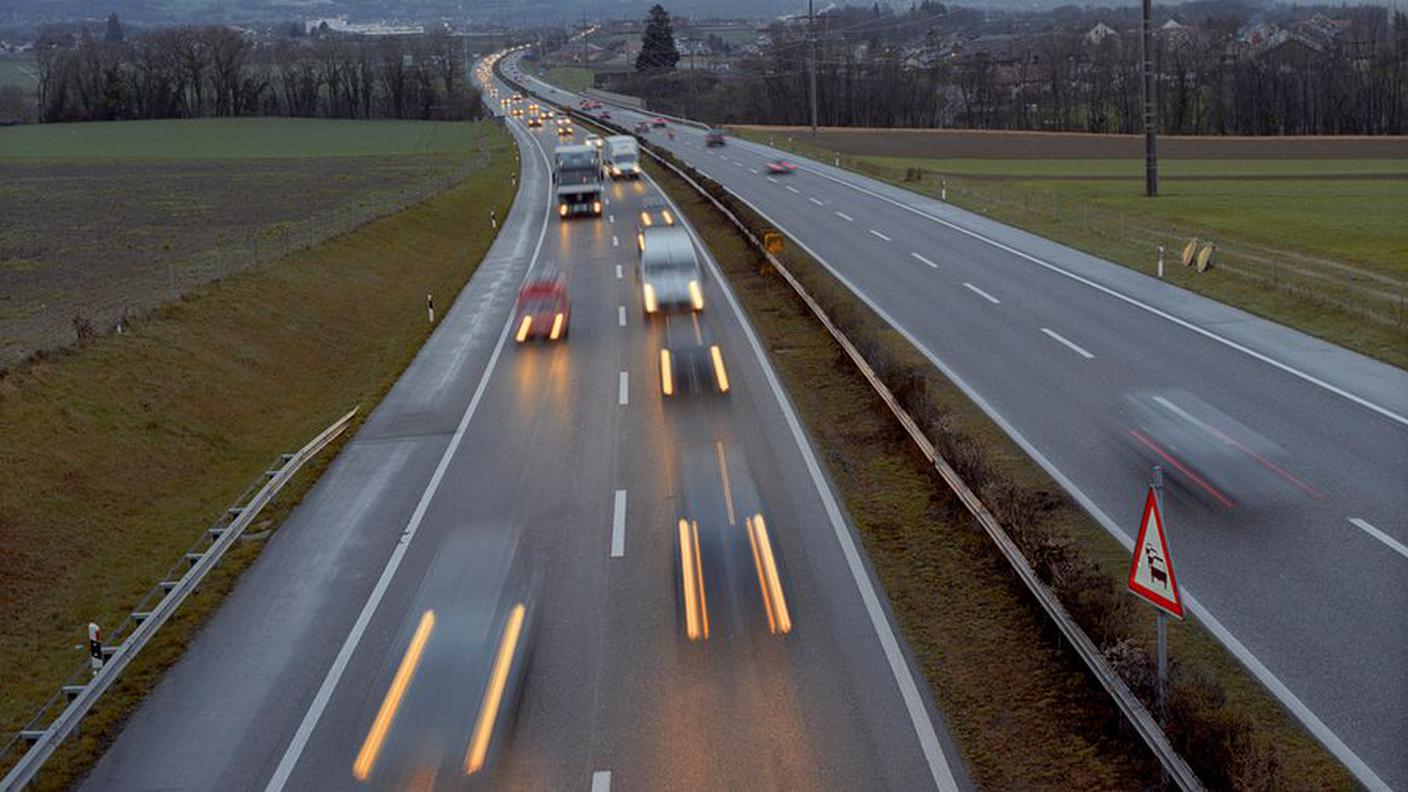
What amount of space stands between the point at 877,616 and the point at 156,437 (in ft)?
47.5

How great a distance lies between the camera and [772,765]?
10781 millimetres

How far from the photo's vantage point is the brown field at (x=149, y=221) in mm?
36344

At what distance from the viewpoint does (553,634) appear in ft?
44.9

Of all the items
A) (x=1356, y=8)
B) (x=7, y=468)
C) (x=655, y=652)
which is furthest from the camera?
(x=1356, y=8)

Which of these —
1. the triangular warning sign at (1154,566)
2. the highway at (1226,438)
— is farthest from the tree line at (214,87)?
the triangular warning sign at (1154,566)

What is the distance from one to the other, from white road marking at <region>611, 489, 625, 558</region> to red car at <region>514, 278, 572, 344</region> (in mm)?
12539

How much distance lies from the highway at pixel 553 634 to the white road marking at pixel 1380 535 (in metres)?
6.03

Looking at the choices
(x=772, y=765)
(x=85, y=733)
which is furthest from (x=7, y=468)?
(x=772, y=765)

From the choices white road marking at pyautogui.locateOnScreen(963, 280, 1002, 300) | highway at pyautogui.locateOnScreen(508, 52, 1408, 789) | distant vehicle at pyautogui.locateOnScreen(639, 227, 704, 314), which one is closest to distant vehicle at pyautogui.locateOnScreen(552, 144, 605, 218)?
highway at pyautogui.locateOnScreen(508, 52, 1408, 789)

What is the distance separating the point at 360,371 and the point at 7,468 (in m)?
10.9

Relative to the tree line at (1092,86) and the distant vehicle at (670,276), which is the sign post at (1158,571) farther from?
the tree line at (1092,86)

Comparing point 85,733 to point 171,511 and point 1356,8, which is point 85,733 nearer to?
point 171,511

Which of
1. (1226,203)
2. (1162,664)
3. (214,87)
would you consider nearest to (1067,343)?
(1162,664)

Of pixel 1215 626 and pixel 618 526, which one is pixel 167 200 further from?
pixel 1215 626
